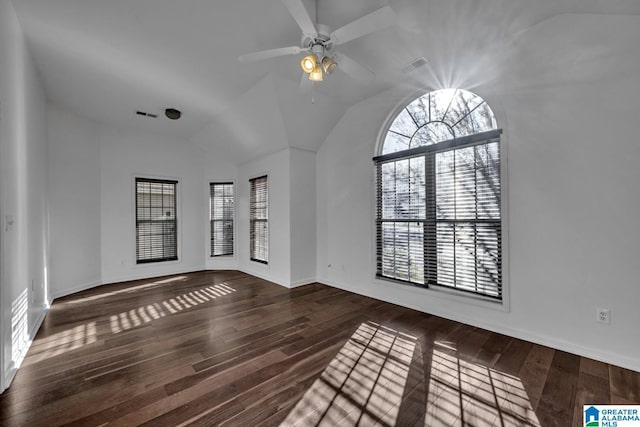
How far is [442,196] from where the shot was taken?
3.32m

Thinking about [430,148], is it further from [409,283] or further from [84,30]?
[84,30]

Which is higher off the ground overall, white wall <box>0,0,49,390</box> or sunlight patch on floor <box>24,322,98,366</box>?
white wall <box>0,0,49,390</box>

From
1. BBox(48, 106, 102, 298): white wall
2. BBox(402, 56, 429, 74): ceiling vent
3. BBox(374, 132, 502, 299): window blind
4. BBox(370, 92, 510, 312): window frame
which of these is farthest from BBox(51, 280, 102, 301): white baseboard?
BBox(402, 56, 429, 74): ceiling vent

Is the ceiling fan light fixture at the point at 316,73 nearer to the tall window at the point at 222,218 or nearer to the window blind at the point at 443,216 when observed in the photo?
the window blind at the point at 443,216

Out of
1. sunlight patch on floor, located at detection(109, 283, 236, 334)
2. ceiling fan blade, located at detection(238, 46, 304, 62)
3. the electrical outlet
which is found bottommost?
sunlight patch on floor, located at detection(109, 283, 236, 334)

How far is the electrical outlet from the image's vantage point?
225cm

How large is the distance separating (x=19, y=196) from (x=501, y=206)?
4741 mm

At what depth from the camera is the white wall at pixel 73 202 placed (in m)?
4.21

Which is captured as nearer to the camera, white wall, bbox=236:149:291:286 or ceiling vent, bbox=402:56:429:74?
ceiling vent, bbox=402:56:429:74

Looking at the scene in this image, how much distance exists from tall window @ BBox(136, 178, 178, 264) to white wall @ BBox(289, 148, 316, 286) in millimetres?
2887

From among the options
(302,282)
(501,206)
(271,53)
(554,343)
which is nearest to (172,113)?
(271,53)

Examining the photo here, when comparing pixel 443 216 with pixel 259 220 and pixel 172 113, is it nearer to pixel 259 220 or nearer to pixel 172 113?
pixel 259 220

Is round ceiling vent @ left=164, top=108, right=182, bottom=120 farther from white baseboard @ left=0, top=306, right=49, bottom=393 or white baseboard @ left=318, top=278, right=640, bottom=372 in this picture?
white baseboard @ left=318, top=278, right=640, bottom=372

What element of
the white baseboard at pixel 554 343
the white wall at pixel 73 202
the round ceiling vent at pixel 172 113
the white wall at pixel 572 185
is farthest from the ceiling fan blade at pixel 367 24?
the white wall at pixel 73 202
